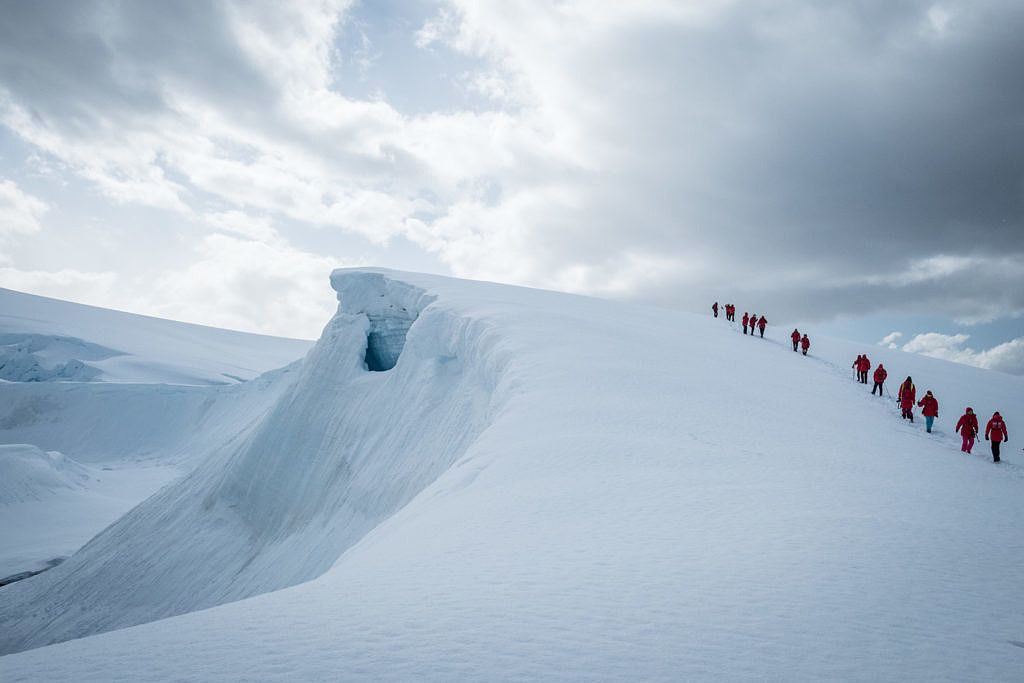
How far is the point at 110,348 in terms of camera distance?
55625 mm

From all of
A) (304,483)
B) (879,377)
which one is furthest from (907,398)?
(304,483)

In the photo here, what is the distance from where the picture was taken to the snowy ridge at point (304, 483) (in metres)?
14.6

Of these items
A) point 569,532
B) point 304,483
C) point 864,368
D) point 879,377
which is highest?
point 864,368

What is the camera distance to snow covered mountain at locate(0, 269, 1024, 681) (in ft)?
9.77

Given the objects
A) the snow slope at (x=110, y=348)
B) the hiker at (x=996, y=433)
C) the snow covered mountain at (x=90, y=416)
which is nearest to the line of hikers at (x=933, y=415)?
the hiker at (x=996, y=433)

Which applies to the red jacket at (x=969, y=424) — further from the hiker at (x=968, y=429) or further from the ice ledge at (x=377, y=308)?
the ice ledge at (x=377, y=308)

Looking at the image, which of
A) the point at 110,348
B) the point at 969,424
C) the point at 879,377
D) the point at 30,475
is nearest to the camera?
the point at 969,424

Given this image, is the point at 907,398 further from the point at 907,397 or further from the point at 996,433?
the point at 996,433

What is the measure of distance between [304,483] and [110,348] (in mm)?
51907

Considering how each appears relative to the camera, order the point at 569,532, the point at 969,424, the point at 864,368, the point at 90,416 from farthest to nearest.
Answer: the point at 90,416, the point at 864,368, the point at 969,424, the point at 569,532

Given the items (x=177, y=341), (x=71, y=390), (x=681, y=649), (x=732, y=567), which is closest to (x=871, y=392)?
(x=732, y=567)

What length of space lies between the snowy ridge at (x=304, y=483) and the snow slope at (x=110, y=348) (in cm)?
3701

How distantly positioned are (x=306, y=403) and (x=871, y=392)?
17.9m

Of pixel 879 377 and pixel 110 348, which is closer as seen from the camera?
pixel 879 377
